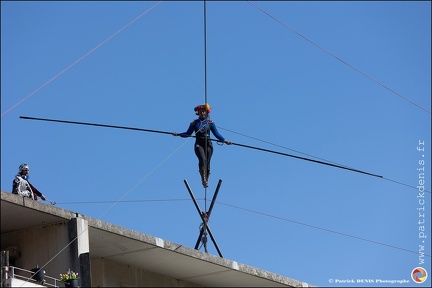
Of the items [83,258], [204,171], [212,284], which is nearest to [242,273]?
[212,284]

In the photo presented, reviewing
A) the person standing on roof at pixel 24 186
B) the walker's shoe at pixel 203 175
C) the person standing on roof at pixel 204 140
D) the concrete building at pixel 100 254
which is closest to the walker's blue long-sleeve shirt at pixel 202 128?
the person standing on roof at pixel 204 140

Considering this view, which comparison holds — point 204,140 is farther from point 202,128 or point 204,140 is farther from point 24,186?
point 24,186

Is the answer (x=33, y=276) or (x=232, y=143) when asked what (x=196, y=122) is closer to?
(x=232, y=143)

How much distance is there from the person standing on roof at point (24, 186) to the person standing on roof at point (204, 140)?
3.33 m

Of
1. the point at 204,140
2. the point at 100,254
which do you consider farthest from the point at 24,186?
the point at 204,140

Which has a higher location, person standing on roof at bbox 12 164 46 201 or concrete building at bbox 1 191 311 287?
person standing on roof at bbox 12 164 46 201

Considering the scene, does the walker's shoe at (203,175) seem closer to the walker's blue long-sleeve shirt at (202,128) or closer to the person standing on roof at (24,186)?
the walker's blue long-sleeve shirt at (202,128)

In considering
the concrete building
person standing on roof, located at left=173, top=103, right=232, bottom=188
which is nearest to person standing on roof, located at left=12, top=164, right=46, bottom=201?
the concrete building

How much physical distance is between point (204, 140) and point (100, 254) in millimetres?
2900

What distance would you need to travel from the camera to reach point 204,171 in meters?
27.7

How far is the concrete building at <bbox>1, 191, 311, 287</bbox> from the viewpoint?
995 inches

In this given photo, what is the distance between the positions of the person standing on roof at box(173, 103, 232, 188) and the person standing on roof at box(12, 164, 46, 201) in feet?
10.9

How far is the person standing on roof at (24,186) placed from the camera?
25344 millimetres

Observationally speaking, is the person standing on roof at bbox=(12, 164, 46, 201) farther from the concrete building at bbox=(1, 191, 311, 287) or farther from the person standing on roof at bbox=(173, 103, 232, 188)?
the person standing on roof at bbox=(173, 103, 232, 188)
